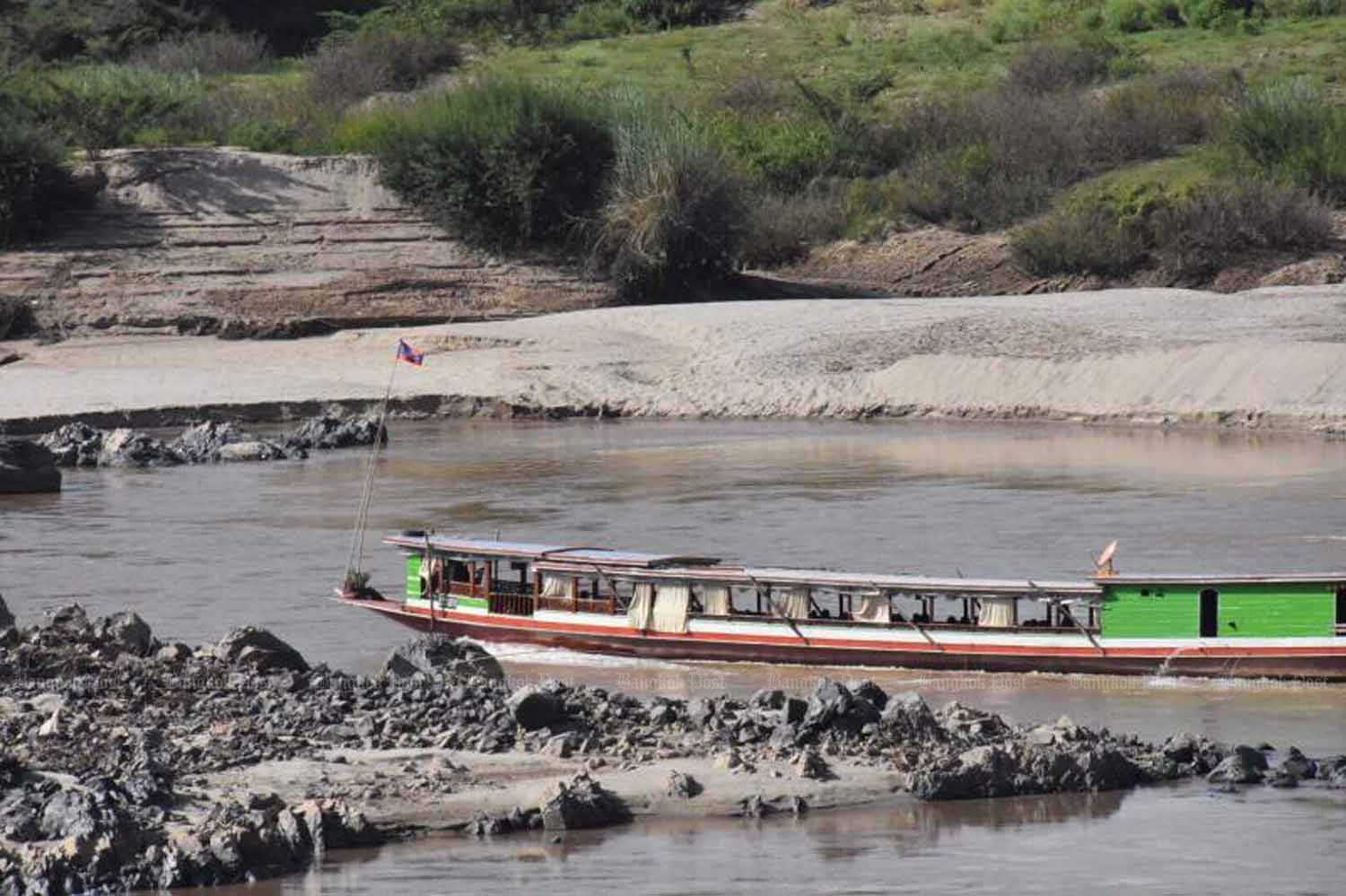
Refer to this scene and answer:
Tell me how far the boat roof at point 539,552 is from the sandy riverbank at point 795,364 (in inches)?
513

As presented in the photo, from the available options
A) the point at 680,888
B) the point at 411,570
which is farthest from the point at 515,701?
the point at 411,570

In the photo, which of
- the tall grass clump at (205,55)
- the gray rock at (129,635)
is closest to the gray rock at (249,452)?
the gray rock at (129,635)

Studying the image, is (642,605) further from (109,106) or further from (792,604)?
(109,106)

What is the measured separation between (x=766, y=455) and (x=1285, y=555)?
9314 mm

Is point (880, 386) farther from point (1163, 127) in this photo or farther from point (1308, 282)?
point (1163, 127)

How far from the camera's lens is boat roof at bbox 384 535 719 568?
20.8 meters

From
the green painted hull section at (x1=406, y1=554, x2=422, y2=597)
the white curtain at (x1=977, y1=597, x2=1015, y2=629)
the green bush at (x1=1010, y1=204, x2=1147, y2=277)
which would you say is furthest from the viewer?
the green bush at (x1=1010, y1=204, x2=1147, y2=277)

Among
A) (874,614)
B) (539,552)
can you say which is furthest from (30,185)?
(874,614)

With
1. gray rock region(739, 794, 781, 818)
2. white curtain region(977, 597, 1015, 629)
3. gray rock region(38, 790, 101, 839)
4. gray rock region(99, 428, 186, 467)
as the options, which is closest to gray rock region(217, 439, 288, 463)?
gray rock region(99, 428, 186, 467)

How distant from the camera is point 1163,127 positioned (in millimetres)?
45719

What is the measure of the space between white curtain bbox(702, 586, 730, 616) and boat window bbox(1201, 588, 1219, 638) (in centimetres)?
360

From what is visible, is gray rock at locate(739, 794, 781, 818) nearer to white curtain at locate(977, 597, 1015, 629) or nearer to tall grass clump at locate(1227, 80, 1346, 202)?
white curtain at locate(977, 597, 1015, 629)

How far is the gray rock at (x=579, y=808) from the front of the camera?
13.9 m

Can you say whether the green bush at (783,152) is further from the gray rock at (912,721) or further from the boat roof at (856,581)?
the gray rock at (912,721)
